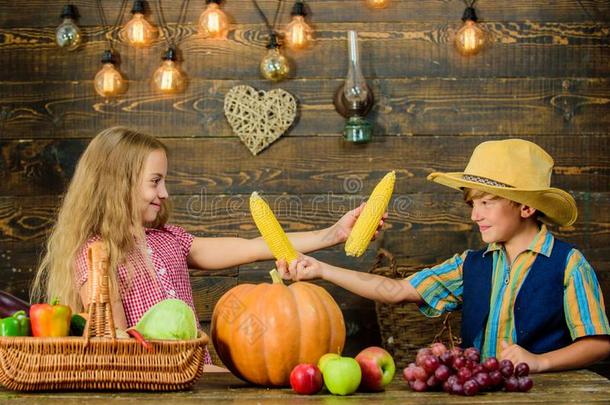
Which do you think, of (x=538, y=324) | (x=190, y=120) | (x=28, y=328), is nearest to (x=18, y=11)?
(x=190, y=120)

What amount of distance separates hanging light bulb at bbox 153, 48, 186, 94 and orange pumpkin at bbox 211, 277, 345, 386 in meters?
1.84

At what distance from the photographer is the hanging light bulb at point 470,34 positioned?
3.69 metres

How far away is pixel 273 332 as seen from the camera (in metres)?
1.98

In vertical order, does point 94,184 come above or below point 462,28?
below

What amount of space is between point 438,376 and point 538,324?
2.53ft

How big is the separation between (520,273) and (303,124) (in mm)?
1449

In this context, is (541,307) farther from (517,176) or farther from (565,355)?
(517,176)

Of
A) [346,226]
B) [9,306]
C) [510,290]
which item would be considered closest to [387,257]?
[346,226]

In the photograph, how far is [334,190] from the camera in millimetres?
3789

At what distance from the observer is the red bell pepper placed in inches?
72.5

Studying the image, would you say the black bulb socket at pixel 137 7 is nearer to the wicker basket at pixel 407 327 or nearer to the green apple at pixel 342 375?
the wicker basket at pixel 407 327

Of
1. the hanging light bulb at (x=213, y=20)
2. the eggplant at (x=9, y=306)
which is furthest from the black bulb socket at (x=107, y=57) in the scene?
the eggplant at (x=9, y=306)

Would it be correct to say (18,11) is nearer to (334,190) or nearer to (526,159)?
(334,190)

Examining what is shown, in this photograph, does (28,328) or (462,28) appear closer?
(28,328)
